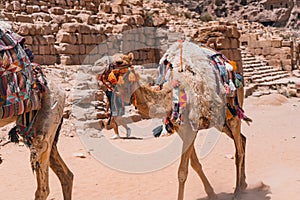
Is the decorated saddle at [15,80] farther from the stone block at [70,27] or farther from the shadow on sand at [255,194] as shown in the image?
the stone block at [70,27]

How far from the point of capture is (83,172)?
22.9ft

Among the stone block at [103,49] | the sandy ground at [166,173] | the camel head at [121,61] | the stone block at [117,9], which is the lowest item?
the sandy ground at [166,173]

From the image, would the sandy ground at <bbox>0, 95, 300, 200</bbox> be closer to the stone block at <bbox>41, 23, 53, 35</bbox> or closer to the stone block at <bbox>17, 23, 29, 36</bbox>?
the stone block at <bbox>17, 23, 29, 36</bbox>

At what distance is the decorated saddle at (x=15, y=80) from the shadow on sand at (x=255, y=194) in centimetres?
291

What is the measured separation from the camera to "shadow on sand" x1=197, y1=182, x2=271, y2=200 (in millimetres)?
5480

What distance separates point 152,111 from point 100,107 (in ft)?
21.1

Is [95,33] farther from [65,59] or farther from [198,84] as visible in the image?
[198,84]

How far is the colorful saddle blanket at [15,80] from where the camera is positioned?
11.8 feet

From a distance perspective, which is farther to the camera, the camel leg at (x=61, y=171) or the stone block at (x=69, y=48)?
the stone block at (x=69, y=48)

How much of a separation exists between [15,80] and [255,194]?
3671 mm

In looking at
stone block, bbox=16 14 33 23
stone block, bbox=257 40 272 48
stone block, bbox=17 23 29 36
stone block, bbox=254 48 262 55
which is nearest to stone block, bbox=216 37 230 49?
stone block, bbox=17 23 29 36

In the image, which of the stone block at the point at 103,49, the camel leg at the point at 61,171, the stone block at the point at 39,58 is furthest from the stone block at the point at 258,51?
the camel leg at the point at 61,171

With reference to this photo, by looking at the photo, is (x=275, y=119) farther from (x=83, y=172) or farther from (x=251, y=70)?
(x=251, y=70)

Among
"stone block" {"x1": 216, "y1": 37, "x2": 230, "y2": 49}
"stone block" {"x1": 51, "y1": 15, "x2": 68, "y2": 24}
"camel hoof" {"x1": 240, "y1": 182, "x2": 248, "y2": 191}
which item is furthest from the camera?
"stone block" {"x1": 216, "y1": 37, "x2": 230, "y2": 49}
